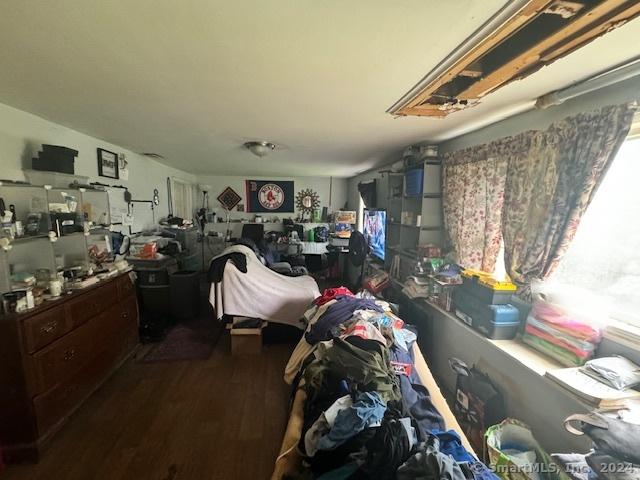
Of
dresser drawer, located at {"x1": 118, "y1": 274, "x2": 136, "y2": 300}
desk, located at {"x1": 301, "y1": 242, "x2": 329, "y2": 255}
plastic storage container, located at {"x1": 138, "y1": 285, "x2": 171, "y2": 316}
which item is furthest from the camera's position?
desk, located at {"x1": 301, "y1": 242, "x2": 329, "y2": 255}

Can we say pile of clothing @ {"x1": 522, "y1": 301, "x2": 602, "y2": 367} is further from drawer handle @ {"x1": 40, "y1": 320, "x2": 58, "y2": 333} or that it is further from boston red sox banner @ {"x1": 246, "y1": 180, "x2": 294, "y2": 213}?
boston red sox banner @ {"x1": 246, "y1": 180, "x2": 294, "y2": 213}

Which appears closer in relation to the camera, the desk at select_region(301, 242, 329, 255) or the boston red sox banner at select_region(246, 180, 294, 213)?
the desk at select_region(301, 242, 329, 255)

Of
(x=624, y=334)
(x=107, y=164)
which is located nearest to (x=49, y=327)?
(x=107, y=164)

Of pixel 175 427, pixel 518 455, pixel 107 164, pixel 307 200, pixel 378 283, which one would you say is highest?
pixel 107 164

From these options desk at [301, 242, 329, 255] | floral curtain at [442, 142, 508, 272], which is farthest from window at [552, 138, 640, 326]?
desk at [301, 242, 329, 255]

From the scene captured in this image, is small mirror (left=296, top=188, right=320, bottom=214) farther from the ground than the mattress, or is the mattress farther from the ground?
small mirror (left=296, top=188, right=320, bottom=214)

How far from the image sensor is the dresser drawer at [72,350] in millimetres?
1593

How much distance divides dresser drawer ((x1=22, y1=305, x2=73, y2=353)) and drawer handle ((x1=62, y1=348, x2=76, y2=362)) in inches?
5.4

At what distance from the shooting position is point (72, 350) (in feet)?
5.98

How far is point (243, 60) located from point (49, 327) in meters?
1.93

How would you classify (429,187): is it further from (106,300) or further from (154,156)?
(154,156)

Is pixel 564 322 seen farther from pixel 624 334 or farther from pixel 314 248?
pixel 314 248

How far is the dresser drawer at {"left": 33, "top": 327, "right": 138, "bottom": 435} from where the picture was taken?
161cm

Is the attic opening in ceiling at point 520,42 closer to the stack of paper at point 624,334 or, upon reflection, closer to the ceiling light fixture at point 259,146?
the stack of paper at point 624,334
